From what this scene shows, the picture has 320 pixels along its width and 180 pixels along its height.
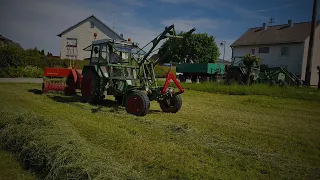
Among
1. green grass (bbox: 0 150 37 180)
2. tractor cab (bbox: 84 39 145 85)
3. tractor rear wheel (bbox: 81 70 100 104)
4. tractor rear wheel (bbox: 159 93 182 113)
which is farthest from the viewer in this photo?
tractor rear wheel (bbox: 81 70 100 104)

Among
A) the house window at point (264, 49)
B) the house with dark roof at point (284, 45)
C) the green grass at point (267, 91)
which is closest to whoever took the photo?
the green grass at point (267, 91)

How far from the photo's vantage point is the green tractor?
778 centimetres

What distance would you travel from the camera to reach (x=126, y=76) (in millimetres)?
8648

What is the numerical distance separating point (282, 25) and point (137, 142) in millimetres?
35839

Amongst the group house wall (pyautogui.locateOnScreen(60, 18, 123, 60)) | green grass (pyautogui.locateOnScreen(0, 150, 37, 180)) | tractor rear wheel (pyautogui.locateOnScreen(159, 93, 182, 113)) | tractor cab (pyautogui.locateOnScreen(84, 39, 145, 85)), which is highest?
house wall (pyautogui.locateOnScreen(60, 18, 123, 60))

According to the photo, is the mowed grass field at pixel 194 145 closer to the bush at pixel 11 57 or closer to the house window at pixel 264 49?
the bush at pixel 11 57

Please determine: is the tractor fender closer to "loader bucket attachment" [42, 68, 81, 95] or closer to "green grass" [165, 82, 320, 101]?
"loader bucket attachment" [42, 68, 81, 95]

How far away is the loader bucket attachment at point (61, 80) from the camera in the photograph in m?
11.3

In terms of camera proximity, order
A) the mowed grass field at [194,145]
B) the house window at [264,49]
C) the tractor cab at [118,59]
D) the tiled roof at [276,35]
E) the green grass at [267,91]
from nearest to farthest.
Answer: the mowed grass field at [194,145], the tractor cab at [118,59], the green grass at [267,91], the tiled roof at [276,35], the house window at [264,49]

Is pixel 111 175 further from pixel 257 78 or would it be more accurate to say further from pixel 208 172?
pixel 257 78

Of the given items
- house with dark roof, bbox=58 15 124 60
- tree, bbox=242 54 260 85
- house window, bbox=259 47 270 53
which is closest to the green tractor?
tree, bbox=242 54 260 85

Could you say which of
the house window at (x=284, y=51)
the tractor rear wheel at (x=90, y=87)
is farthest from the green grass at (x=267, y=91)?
the house window at (x=284, y=51)

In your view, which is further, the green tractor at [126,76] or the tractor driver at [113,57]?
the tractor driver at [113,57]

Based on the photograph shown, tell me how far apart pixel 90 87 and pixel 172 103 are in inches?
117
